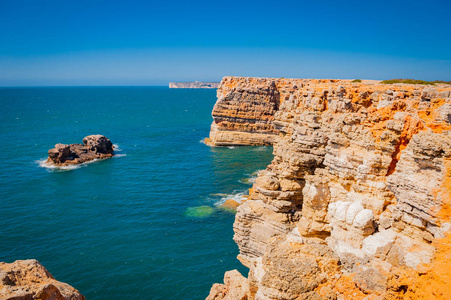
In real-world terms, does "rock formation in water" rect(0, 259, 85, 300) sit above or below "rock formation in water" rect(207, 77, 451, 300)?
below

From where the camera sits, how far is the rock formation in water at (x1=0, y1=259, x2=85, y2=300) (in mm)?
12305

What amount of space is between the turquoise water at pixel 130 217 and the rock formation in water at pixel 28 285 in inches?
472

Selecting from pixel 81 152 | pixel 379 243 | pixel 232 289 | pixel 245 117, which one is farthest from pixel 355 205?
pixel 245 117

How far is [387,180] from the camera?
1598 cm

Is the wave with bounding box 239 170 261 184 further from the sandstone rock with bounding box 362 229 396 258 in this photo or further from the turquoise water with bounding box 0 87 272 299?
the sandstone rock with bounding box 362 229 396 258

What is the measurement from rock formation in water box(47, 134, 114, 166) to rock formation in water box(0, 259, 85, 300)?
52.3 meters

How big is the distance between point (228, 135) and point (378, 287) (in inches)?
2753

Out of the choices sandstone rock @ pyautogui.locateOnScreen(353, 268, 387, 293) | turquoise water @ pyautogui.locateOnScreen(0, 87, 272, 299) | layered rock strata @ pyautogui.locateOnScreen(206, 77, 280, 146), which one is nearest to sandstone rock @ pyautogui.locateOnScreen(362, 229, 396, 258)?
sandstone rock @ pyautogui.locateOnScreen(353, 268, 387, 293)

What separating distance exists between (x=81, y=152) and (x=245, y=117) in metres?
39.7

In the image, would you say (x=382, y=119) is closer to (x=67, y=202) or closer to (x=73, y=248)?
(x=73, y=248)

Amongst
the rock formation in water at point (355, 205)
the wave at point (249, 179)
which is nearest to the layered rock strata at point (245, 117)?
the wave at point (249, 179)

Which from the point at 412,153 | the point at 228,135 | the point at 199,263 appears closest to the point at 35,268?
Answer: the point at 199,263

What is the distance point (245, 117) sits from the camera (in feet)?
263

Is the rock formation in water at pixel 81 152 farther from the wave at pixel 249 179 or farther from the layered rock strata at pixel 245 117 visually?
the wave at pixel 249 179
